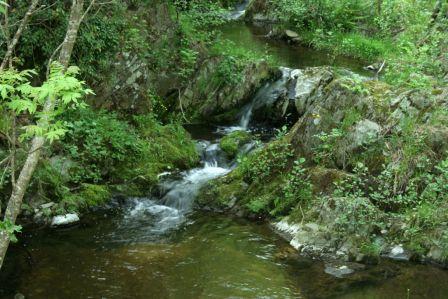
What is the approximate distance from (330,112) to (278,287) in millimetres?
4278

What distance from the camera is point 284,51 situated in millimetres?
18953

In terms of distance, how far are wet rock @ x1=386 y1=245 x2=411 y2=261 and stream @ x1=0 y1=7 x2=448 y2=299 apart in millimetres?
192

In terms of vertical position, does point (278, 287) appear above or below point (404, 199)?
below

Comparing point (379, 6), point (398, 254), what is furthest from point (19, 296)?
point (379, 6)

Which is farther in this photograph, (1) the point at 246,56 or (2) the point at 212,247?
(1) the point at 246,56

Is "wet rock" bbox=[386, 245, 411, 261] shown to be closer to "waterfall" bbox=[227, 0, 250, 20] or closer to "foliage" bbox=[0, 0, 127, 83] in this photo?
"foliage" bbox=[0, 0, 127, 83]

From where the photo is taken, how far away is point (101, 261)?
8.02 metres

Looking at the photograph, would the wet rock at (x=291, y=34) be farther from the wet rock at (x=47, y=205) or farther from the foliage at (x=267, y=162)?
the wet rock at (x=47, y=205)

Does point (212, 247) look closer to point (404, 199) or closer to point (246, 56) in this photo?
point (404, 199)

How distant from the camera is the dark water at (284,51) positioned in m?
17.1

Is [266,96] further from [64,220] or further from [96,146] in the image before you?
[64,220]

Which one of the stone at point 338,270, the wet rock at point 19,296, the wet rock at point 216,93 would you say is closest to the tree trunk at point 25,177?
the wet rock at point 19,296

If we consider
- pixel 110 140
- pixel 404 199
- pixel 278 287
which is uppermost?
pixel 110 140

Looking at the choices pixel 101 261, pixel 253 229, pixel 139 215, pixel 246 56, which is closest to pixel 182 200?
pixel 139 215
